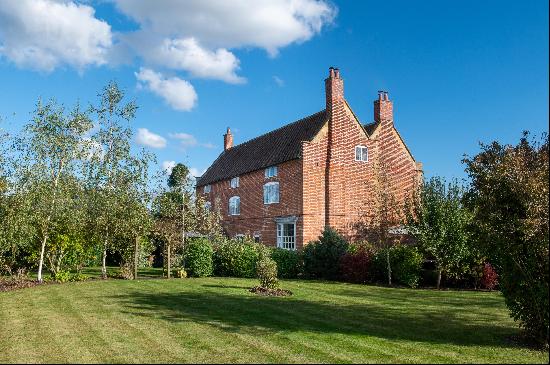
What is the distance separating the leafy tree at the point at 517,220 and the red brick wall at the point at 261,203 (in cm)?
2149

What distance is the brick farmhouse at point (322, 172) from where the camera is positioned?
31.9 metres

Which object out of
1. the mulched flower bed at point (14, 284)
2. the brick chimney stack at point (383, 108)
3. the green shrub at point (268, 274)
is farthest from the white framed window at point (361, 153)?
the mulched flower bed at point (14, 284)

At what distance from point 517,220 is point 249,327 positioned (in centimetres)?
628

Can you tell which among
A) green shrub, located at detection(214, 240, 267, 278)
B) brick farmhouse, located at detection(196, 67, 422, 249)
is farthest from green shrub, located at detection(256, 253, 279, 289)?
brick farmhouse, located at detection(196, 67, 422, 249)

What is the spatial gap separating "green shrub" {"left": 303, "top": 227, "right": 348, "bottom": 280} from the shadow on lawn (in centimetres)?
851

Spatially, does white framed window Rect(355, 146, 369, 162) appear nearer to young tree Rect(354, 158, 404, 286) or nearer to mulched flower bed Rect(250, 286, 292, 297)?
young tree Rect(354, 158, 404, 286)

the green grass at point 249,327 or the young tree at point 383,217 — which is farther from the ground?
the young tree at point 383,217

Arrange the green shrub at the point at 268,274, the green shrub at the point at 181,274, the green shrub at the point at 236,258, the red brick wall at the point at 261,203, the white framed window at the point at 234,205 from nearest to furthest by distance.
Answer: the green shrub at the point at 268,274
the green shrub at the point at 181,274
the green shrub at the point at 236,258
the red brick wall at the point at 261,203
the white framed window at the point at 234,205

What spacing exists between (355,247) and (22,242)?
1624cm

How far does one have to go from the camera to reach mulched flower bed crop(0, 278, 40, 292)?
19.8m

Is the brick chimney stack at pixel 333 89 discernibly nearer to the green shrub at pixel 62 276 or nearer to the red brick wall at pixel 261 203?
the red brick wall at pixel 261 203

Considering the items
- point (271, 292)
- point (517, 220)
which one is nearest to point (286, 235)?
point (271, 292)

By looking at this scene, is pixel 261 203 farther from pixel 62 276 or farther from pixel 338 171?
pixel 62 276

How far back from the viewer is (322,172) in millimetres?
32438
